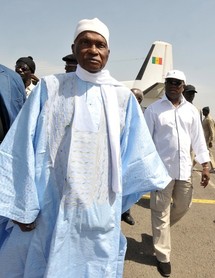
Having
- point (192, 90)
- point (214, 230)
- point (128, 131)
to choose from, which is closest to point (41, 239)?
point (128, 131)

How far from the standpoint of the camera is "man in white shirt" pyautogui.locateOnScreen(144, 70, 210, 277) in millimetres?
3053

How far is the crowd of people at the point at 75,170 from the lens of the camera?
1.68 m

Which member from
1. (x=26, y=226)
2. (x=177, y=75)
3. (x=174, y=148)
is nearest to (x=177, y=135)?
(x=174, y=148)

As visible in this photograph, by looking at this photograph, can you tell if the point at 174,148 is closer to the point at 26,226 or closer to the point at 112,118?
the point at 112,118

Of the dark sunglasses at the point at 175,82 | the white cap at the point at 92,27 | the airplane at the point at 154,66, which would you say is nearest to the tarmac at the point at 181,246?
the dark sunglasses at the point at 175,82

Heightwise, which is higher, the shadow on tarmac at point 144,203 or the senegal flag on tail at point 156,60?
the senegal flag on tail at point 156,60

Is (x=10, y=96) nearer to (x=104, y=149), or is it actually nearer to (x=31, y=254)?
(x=104, y=149)

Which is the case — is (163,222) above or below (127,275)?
above

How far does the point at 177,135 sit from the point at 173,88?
485mm

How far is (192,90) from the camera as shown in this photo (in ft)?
17.3

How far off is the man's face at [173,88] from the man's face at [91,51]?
1475mm

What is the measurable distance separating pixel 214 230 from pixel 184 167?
136cm

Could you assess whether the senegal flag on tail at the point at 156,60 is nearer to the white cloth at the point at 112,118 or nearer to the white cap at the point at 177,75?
the white cap at the point at 177,75

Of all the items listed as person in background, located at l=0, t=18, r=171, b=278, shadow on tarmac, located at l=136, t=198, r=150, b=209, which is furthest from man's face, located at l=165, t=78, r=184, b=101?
shadow on tarmac, located at l=136, t=198, r=150, b=209
